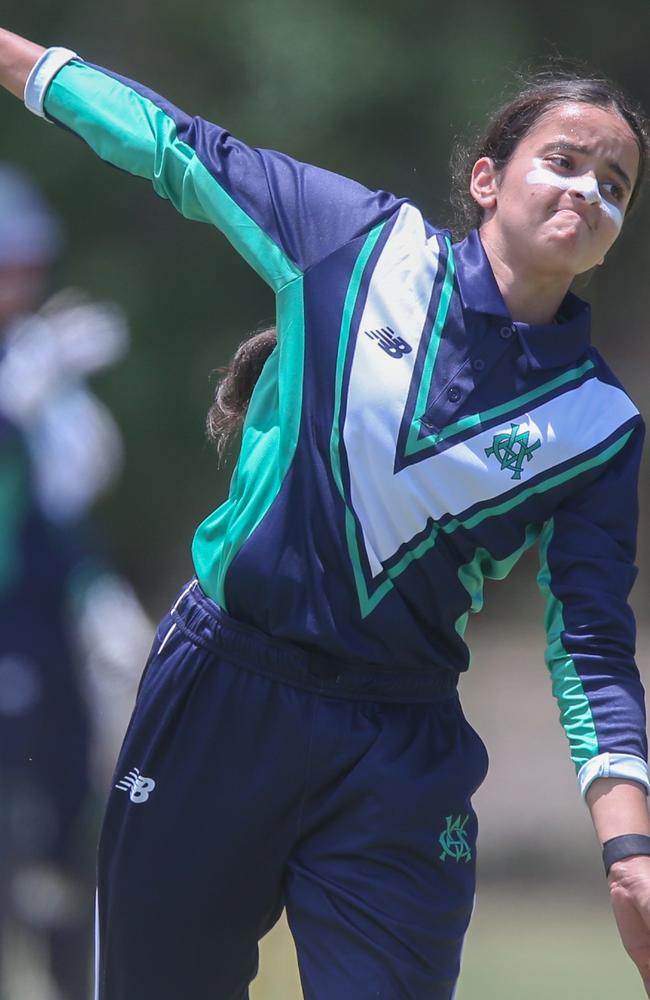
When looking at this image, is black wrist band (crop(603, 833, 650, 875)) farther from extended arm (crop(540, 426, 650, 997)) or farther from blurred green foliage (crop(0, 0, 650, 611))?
blurred green foliage (crop(0, 0, 650, 611))

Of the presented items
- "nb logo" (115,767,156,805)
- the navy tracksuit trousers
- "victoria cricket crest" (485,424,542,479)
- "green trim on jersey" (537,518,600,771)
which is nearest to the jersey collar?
"victoria cricket crest" (485,424,542,479)

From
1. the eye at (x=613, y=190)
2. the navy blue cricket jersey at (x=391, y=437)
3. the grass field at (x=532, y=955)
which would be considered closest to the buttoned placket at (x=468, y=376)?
the navy blue cricket jersey at (x=391, y=437)

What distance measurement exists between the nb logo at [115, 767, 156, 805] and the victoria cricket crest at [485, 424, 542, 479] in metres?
0.64

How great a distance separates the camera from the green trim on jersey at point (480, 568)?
2.08 meters

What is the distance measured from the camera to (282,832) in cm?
205

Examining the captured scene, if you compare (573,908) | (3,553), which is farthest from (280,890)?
(573,908)

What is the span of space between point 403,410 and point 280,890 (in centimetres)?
67

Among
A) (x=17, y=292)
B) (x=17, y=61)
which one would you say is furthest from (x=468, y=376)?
(x=17, y=292)

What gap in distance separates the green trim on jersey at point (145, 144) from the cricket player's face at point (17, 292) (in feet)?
5.07

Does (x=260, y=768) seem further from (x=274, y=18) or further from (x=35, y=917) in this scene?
(x=274, y=18)

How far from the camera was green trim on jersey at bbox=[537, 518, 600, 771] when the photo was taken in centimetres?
195

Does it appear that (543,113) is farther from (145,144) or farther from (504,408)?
(145,144)

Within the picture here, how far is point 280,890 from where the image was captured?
2.10 metres

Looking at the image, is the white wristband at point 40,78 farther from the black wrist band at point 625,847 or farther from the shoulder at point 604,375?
the black wrist band at point 625,847
